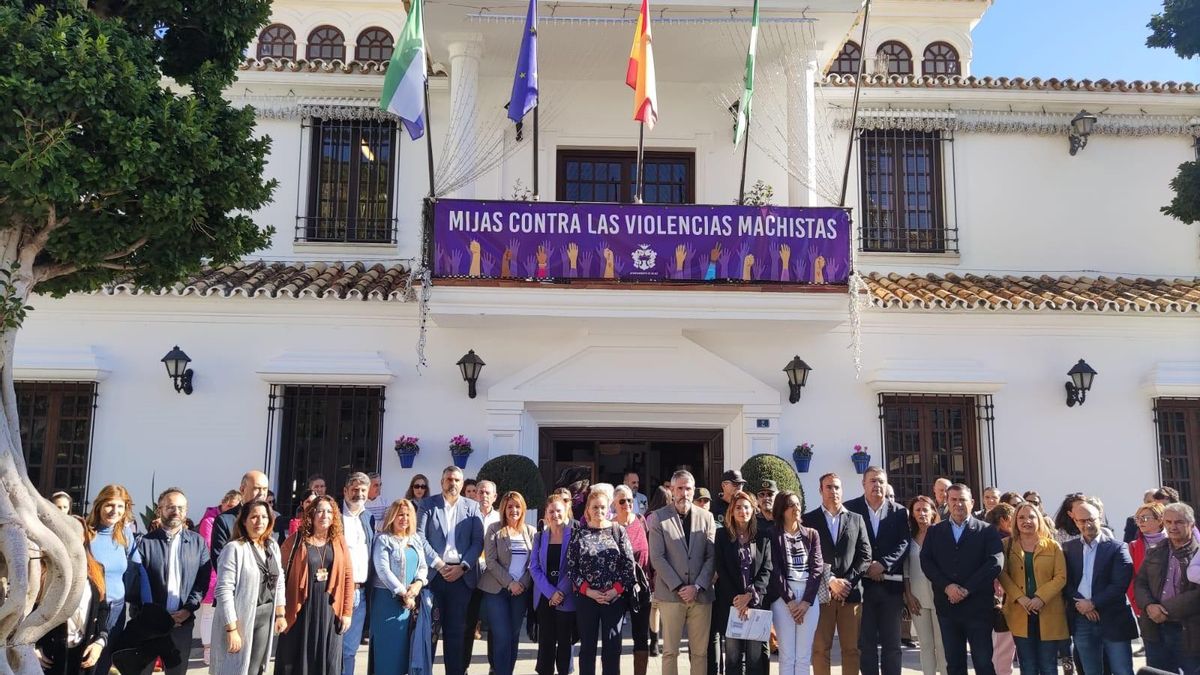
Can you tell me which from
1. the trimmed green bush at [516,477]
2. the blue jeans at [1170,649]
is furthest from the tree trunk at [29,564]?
the blue jeans at [1170,649]

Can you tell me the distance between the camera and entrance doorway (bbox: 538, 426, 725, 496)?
1185cm

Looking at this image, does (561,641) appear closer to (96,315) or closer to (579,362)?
(579,362)

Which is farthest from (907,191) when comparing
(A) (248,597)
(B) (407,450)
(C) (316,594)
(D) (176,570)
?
(D) (176,570)

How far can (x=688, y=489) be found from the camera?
7434 millimetres

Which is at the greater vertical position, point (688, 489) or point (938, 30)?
point (938, 30)

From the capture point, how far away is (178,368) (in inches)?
430

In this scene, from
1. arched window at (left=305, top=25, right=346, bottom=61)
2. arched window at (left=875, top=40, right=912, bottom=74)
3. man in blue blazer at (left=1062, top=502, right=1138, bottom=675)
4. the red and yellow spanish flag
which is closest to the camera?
man in blue blazer at (left=1062, top=502, right=1138, bottom=675)

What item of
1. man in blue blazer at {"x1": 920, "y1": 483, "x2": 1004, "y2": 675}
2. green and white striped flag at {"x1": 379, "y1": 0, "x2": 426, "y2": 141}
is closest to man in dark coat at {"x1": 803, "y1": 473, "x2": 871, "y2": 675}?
man in blue blazer at {"x1": 920, "y1": 483, "x2": 1004, "y2": 675}

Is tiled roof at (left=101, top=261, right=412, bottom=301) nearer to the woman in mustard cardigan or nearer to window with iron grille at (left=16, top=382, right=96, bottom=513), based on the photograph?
window with iron grille at (left=16, top=382, right=96, bottom=513)

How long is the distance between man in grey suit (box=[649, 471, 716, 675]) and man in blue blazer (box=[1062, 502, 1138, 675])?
2620mm

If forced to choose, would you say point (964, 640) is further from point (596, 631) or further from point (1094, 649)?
point (596, 631)

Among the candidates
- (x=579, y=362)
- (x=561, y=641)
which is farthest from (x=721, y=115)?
(x=561, y=641)

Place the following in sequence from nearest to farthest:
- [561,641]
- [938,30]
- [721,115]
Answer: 1. [561,641]
2. [721,115]
3. [938,30]

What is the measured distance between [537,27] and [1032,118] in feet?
22.9
